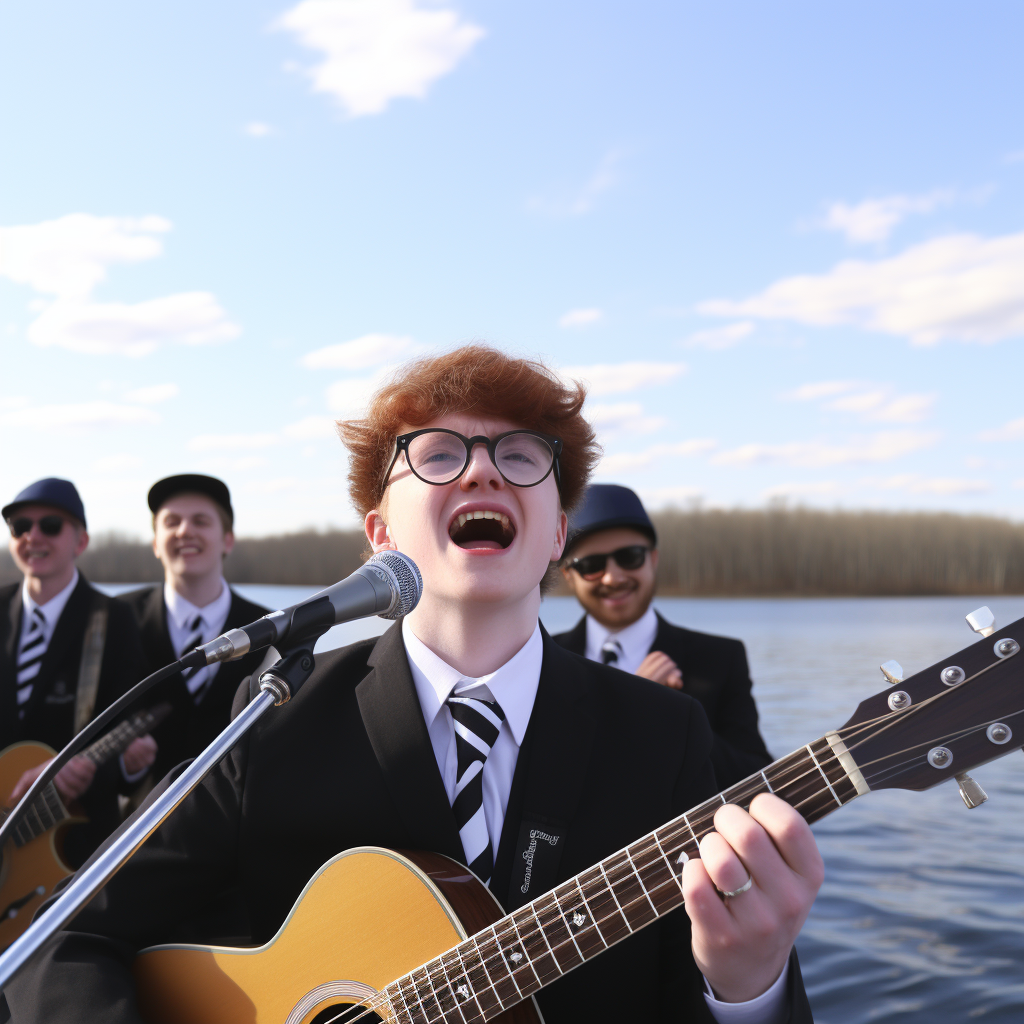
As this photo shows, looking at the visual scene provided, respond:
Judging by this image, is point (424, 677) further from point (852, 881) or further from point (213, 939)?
point (852, 881)

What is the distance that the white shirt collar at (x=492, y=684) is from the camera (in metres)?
2.12

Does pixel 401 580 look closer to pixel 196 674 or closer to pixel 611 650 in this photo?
pixel 611 650

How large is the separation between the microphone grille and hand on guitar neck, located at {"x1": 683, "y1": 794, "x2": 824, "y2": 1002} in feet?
2.32

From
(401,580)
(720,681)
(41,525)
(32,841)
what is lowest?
(32,841)

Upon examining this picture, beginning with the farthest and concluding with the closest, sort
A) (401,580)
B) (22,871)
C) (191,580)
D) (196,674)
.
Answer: (191,580)
(196,674)
(22,871)
(401,580)

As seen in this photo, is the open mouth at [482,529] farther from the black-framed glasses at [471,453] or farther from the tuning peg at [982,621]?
the tuning peg at [982,621]

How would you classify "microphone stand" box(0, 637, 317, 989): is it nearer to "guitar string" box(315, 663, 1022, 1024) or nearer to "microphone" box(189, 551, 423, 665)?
"microphone" box(189, 551, 423, 665)

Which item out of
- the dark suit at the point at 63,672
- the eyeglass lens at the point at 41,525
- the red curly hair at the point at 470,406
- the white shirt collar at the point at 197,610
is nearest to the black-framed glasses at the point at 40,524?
the eyeglass lens at the point at 41,525

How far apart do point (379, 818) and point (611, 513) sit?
2.57 metres

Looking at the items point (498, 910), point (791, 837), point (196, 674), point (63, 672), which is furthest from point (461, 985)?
point (63, 672)

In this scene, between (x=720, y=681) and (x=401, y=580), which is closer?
(x=401, y=580)

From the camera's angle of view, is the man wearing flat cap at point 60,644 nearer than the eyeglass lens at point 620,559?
No

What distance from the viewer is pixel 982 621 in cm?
158

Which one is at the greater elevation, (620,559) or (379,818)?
(620,559)
